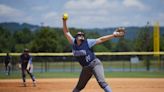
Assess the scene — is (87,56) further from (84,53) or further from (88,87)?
(88,87)

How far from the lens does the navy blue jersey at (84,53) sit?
33.8ft

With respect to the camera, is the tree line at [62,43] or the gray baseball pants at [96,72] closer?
the gray baseball pants at [96,72]

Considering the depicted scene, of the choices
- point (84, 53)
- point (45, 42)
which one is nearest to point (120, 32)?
point (84, 53)

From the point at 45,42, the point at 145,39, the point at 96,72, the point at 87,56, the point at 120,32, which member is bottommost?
the point at 45,42

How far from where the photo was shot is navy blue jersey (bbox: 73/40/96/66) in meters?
10.3

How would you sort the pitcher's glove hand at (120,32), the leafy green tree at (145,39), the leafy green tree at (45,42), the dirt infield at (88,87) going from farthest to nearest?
the leafy green tree at (45,42), the leafy green tree at (145,39), the dirt infield at (88,87), the pitcher's glove hand at (120,32)

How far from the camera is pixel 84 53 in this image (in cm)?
1032

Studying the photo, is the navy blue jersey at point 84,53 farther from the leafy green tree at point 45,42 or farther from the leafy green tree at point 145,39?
the leafy green tree at point 45,42

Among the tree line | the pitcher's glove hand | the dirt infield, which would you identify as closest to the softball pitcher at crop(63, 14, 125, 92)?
the pitcher's glove hand

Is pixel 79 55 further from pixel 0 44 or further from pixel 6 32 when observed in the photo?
pixel 6 32

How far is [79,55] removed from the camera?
34.0ft

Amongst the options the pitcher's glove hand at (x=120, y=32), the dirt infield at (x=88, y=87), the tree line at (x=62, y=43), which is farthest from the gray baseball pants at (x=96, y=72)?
the tree line at (x=62, y=43)

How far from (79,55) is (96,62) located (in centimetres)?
49

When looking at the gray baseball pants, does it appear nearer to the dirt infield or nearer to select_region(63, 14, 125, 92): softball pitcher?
select_region(63, 14, 125, 92): softball pitcher
